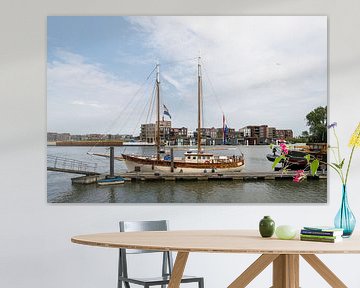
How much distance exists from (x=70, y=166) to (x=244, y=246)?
100 inches

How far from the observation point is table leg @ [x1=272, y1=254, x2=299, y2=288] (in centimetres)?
406

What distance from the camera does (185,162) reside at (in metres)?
6.00

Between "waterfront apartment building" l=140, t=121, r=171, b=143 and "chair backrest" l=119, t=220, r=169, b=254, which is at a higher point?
"waterfront apartment building" l=140, t=121, r=171, b=143

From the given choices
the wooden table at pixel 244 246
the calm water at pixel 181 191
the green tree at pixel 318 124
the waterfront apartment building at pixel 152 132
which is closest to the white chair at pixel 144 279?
the wooden table at pixel 244 246

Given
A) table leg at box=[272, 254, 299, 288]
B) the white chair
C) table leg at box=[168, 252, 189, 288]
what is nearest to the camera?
table leg at box=[272, 254, 299, 288]

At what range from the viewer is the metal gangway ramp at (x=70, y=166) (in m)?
5.91

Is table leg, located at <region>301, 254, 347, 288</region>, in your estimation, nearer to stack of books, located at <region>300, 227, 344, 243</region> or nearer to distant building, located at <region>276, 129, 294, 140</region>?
stack of books, located at <region>300, 227, 344, 243</region>

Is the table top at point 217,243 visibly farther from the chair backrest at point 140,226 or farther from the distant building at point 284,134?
the distant building at point 284,134

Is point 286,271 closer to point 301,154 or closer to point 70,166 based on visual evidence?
point 301,154

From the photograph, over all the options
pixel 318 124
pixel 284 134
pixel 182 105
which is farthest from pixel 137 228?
pixel 318 124

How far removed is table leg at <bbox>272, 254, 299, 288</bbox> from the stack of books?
0.13 metres

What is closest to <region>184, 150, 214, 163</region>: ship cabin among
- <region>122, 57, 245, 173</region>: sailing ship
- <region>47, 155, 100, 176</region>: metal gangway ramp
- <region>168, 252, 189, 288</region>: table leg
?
<region>122, 57, 245, 173</region>: sailing ship

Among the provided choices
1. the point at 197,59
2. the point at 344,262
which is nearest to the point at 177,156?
the point at 197,59

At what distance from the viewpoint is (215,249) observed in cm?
361
